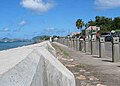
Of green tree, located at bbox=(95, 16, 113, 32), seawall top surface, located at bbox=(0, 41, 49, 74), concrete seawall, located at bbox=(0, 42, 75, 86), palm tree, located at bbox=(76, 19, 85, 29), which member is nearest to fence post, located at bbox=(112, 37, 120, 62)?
concrete seawall, located at bbox=(0, 42, 75, 86)

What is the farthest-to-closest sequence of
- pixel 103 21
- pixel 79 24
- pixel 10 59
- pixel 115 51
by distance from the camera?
1. pixel 103 21
2. pixel 79 24
3. pixel 115 51
4. pixel 10 59

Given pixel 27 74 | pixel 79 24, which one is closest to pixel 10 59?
pixel 27 74

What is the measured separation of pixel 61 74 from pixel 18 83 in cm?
222

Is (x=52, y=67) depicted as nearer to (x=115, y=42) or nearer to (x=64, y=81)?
(x=64, y=81)

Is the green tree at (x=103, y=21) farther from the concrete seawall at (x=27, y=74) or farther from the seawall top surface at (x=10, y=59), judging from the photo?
the seawall top surface at (x=10, y=59)

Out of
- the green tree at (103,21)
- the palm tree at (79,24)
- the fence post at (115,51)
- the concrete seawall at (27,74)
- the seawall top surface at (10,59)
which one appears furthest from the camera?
the green tree at (103,21)

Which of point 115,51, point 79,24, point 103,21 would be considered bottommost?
point 115,51

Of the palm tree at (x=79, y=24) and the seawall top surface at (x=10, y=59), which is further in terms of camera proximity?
the palm tree at (x=79, y=24)

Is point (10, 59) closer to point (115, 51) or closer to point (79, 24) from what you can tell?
point (115, 51)

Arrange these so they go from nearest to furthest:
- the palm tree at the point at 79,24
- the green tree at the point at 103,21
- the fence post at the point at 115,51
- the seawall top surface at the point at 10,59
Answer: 1. the seawall top surface at the point at 10,59
2. the fence post at the point at 115,51
3. the palm tree at the point at 79,24
4. the green tree at the point at 103,21

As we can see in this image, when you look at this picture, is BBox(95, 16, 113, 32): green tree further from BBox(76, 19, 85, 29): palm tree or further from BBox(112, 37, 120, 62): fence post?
BBox(112, 37, 120, 62): fence post

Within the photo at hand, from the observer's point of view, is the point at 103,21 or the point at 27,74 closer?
the point at 27,74

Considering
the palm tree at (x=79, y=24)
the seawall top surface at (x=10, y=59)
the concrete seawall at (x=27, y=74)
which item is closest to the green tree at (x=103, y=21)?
the palm tree at (x=79, y=24)

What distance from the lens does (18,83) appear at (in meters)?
2.38
